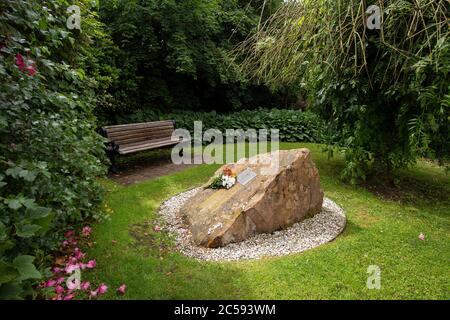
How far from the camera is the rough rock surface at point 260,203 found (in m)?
3.61

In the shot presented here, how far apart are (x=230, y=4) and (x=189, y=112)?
3431 mm

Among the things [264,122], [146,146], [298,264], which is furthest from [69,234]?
[264,122]

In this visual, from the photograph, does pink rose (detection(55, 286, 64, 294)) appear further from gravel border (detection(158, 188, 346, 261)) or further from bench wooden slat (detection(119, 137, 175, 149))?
bench wooden slat (detection(119, 137, 175, 149))

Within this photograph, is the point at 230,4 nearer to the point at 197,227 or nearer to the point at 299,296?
the point at 197,227

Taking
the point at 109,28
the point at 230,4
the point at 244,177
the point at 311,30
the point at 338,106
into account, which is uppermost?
the point at 230,4

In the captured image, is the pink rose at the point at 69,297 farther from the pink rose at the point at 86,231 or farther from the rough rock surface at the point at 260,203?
the rough rock surface at the point at 260,203

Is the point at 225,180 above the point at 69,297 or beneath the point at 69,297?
above

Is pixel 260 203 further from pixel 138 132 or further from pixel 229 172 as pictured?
pixel 138 132

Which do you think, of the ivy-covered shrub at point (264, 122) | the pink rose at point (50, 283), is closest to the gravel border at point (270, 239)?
the pink rose at point (50, 283)

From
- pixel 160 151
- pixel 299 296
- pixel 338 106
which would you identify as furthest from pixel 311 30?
pixel 160 151

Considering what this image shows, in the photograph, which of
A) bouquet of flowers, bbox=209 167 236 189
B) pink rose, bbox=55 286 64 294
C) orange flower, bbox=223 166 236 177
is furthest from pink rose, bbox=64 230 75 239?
orange flower, bbox=223 166 236 177

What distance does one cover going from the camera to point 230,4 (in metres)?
9.62

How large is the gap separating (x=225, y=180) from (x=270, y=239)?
0.99m

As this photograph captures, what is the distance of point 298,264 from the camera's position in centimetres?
314
